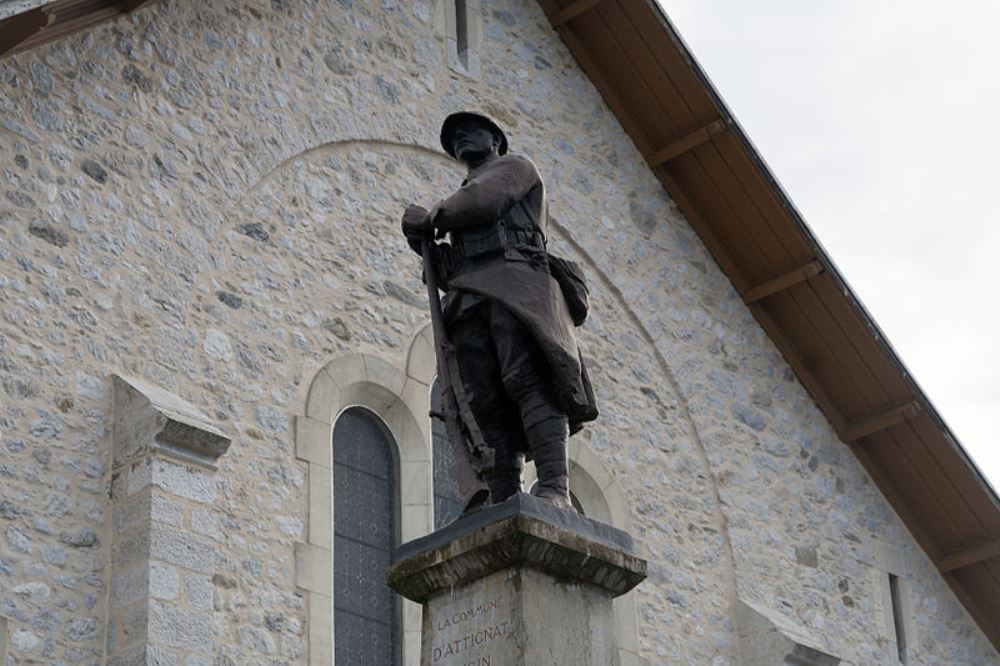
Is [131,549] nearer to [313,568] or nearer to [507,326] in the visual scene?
[313,568]

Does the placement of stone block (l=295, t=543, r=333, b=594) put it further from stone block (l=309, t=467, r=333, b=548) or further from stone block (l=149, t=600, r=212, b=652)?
stone block (l=149, t=600, r=212, b=652)

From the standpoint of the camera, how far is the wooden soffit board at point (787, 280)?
15.5 meters

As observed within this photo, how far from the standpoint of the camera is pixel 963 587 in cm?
1664

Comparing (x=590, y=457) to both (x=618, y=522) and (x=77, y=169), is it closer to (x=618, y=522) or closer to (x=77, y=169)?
(x=618, y=522)

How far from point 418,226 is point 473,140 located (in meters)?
0.56

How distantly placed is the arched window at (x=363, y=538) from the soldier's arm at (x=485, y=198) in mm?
3755

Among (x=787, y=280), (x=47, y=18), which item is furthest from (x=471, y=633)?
(x=787, y=280)

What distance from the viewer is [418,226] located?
9.25 metres

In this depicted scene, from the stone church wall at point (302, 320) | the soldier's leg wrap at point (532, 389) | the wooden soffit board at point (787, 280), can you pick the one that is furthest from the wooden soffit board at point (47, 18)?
the wooden soffit board at point (787, 280)

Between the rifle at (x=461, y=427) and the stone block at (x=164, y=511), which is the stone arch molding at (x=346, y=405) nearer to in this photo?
the stone block at (x=164, y=511)

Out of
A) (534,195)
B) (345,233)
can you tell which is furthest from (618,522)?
(534,195)

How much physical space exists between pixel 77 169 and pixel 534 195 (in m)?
3.40

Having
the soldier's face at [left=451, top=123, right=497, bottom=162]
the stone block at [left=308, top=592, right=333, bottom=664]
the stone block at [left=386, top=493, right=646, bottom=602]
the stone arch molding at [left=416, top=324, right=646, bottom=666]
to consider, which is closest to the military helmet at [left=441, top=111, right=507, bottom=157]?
the soldier's face at [left=451, top=123, right=497, bottom=162]

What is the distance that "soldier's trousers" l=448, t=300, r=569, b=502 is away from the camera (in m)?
8.99
